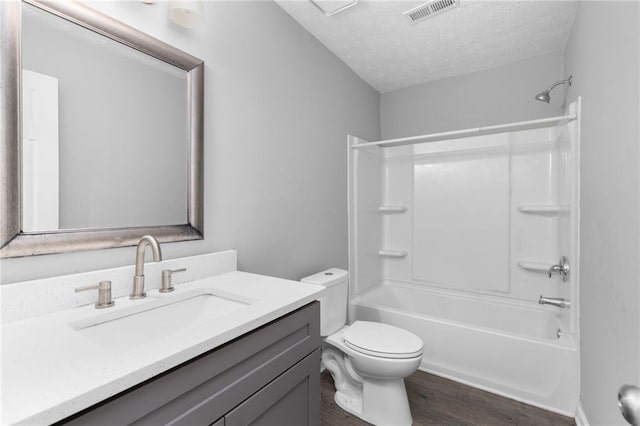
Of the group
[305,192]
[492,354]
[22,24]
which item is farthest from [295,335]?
[492,354]

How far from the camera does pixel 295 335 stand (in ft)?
3.57

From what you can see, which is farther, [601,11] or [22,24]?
[601,11]

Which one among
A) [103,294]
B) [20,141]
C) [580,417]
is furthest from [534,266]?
[20,141]

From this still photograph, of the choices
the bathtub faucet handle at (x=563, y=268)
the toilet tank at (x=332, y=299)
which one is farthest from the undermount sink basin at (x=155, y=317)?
the bathtub faucet handle at (x=563, y=268)

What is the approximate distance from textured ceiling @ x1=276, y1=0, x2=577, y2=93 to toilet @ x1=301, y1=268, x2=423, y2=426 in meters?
1.67

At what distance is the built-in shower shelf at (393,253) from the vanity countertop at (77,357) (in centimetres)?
Answer: 203

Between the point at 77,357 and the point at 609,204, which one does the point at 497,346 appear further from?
the point at 77,357

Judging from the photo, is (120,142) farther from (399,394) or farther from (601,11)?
(601,11)

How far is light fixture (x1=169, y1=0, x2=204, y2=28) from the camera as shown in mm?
1224

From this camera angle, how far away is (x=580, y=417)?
1627mm

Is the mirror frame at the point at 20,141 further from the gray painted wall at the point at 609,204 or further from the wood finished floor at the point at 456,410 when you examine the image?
the gray painted wall at the point at 609,204

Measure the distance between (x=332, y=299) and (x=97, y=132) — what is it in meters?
1.51

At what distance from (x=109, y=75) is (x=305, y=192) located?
123 cm

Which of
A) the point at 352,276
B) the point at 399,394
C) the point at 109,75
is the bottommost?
the point at 399,394
